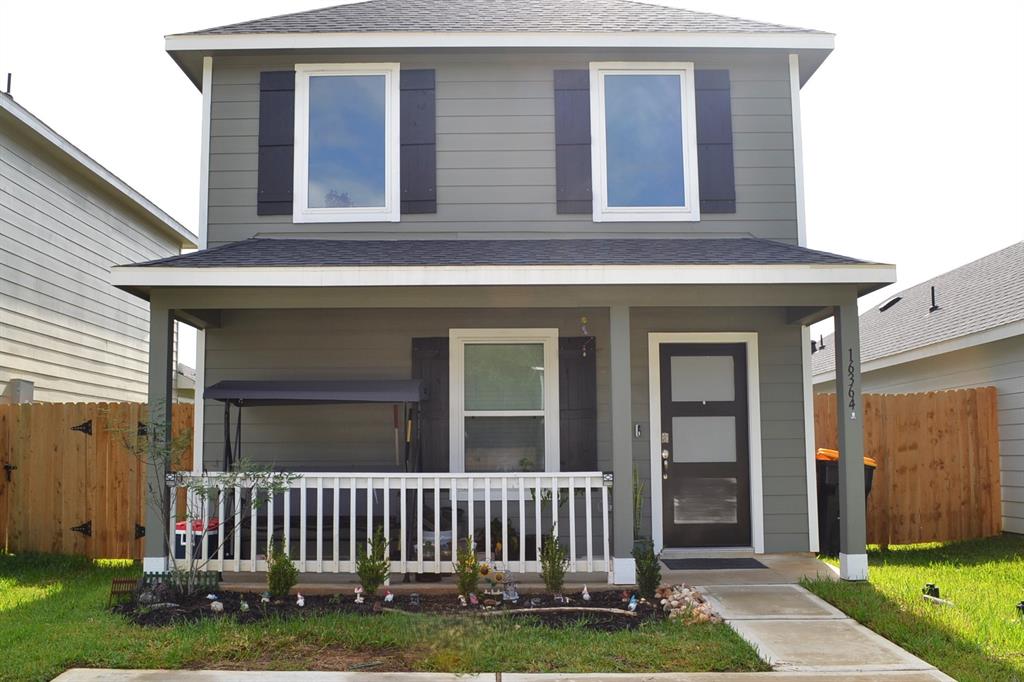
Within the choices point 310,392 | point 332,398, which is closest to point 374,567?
point 332,398

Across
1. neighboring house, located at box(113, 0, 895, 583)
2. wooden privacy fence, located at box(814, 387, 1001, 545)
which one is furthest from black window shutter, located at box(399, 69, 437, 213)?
wooden privacy fence, located at box(814, 387, 1001, 545)

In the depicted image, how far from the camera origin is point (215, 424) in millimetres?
7957

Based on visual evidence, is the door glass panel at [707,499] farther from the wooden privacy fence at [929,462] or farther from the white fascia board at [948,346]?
the white fascia board at [948,346]

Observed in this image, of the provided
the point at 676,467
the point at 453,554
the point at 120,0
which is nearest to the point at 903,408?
the point at 676,467

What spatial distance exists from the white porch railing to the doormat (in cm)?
98

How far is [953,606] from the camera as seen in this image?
5.83 m

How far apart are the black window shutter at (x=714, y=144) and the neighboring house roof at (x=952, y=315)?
3.56 m

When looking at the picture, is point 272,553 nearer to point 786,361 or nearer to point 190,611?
point 190,611

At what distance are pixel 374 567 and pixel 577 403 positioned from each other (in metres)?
2.64

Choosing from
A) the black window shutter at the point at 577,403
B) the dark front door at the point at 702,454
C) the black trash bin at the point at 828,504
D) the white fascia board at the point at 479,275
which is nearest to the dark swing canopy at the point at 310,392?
the white fascia board at the point at 479,275

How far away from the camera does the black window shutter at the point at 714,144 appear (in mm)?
8125

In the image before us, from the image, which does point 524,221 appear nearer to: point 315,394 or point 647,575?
point 315,394

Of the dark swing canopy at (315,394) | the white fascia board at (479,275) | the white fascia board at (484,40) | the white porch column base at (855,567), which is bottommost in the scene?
the white porch column base at (855,567)

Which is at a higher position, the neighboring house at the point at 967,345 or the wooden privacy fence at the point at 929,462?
the neighboring house at the point at 967,345
